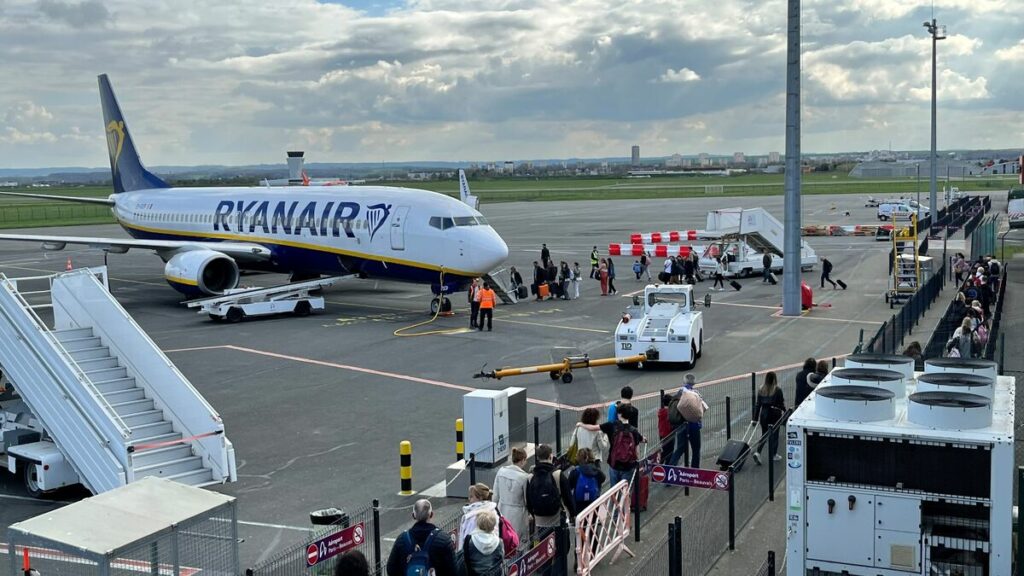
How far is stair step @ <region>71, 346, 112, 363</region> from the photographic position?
53.7 ft

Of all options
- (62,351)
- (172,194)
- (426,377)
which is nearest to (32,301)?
(172,194)

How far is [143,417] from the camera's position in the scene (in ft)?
51.2

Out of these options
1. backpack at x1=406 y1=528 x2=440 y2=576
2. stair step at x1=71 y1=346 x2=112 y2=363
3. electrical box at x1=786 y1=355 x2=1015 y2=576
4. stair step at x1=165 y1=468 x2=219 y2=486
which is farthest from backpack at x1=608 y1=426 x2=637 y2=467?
stair step at x1=71 y1=346 x2=112 y2=363

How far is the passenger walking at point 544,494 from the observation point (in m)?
10.6

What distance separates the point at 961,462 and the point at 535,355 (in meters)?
17.2

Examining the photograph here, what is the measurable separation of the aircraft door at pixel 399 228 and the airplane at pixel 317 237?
0.11 feet

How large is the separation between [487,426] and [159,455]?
16.5 feet

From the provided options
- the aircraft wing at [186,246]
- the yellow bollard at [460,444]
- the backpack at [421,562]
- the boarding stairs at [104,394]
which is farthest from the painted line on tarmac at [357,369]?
the backpack at [421,562]

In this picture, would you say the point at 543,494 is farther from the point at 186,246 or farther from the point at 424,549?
the point at 186,246

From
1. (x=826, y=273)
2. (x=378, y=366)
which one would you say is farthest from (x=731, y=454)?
(x=826, y=273)

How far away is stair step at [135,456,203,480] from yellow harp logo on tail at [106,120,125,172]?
117 ft

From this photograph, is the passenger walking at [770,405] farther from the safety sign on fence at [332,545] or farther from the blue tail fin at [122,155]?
the blue tail fin at [122,155]

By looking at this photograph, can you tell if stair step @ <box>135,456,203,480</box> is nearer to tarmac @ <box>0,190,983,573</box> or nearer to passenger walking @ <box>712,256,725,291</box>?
tarmac @ <box>0,190,983,573</box>

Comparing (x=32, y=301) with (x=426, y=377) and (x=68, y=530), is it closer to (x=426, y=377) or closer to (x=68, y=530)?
(x=426, y=377)
